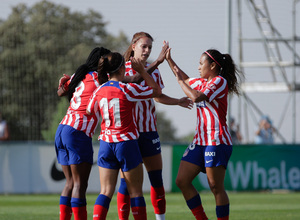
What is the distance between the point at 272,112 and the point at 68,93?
15429mm

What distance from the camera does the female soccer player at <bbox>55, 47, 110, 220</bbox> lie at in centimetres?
680

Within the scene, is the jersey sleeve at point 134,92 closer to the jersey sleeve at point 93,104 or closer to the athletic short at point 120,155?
the jersey sleeve at point 93,104

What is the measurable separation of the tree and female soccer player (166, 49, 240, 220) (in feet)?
39.5

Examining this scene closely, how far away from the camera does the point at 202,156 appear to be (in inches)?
276

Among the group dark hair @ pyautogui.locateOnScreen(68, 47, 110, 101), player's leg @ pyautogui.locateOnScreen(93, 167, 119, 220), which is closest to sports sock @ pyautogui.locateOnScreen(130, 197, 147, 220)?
player's leg @ pyautogui.locateOnScreen(93, 167, 119, 220)

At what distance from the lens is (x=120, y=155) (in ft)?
20.9

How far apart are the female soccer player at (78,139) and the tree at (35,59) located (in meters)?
11.7

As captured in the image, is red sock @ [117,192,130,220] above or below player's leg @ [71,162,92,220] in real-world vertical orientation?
below

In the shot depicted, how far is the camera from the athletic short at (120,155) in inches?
250

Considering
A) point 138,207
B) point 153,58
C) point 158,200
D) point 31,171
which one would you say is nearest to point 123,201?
point 158,200

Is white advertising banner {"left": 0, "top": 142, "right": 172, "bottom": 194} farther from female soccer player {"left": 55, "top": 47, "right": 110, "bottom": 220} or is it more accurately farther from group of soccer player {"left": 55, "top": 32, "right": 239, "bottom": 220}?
female soccer player {"left": 55, "top": 47, "right": 110, "bottom": 220}

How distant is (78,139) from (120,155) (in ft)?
2.44

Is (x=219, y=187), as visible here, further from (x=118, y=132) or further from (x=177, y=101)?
(x=118, y=132)

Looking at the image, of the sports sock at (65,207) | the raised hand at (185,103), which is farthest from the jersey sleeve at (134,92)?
the sports sock at (65,207)
